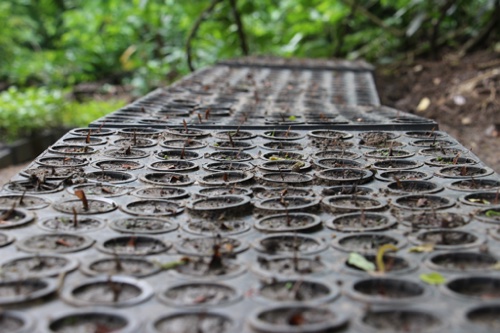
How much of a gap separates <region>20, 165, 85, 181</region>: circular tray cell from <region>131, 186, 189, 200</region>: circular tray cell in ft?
0.93

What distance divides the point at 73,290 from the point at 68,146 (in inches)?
58.2

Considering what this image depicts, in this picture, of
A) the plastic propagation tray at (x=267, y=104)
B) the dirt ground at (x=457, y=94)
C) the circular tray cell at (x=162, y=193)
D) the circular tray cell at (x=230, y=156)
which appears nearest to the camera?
the circular tray cell at (x=162, y=193)

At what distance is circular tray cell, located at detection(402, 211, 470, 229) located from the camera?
192 centimetres

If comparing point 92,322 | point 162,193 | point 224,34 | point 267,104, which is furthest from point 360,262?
point 224,34

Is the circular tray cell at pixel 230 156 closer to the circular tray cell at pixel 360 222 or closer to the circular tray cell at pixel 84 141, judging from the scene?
the circular tray cell at pixel 84 141

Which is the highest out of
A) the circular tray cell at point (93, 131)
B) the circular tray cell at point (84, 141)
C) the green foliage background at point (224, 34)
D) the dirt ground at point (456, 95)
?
the green foliage background at point (224, 34)

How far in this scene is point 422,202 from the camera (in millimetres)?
2137

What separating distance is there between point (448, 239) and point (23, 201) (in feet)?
4.11

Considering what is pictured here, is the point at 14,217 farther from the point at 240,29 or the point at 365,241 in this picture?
the point at 240,29

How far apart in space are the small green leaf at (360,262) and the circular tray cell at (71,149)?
1452 mm

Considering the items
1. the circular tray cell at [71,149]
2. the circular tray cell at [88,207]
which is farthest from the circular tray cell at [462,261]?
the circular tray cell at [71,149]

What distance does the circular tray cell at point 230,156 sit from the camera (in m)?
2.75

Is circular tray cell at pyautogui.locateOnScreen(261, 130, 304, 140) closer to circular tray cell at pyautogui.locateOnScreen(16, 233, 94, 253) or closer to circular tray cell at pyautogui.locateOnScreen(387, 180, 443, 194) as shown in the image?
circular tray cell at pyautogui.locateOnScreen(387, 180, 443, 194)

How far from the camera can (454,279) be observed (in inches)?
60.1
